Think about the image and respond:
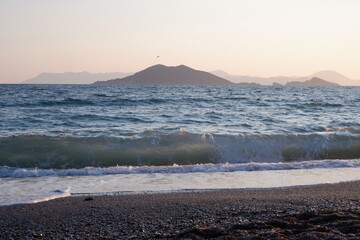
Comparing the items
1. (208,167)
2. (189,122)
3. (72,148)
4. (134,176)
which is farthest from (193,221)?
(189,122)

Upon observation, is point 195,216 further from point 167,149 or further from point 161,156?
point 167,149

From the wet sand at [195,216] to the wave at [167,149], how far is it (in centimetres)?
420

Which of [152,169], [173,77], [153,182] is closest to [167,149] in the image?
[152,169]

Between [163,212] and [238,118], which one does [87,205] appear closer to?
[163,212]

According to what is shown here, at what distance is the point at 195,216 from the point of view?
4.96 m

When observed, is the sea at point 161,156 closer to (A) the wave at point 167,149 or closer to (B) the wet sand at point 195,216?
(A) the wave at point 167,149

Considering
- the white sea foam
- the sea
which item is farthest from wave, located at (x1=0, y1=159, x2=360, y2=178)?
the white sea foam

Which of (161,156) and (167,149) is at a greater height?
(167,149)

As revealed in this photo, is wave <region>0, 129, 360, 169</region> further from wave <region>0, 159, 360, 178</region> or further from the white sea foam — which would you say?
the white sea foam

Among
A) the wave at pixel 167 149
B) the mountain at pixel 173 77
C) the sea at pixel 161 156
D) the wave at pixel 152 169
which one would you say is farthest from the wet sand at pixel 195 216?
the mountain at pixel 173 77

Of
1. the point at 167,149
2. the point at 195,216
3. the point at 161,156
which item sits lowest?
the point at 161,156

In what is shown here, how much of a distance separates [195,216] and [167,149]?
257 inches

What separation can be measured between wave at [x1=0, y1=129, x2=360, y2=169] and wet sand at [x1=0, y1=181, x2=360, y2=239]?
4196 mm

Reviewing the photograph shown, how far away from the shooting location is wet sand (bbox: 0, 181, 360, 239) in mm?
4020
